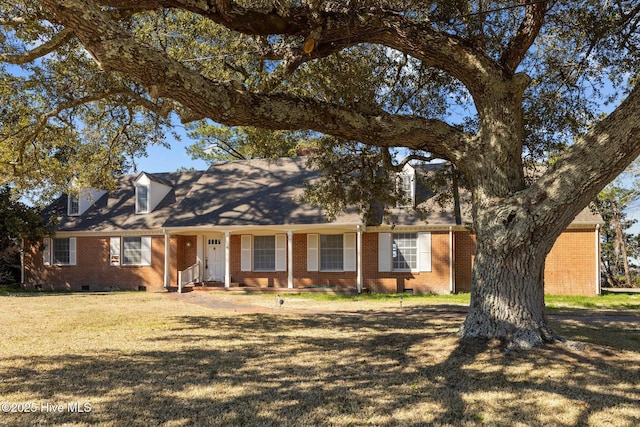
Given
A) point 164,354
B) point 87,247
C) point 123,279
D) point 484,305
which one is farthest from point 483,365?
point 87,247

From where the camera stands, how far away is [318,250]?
69.9 feet

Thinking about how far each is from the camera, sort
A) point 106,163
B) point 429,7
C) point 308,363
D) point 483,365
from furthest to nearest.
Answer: point 106,163 → point 429,7 → point 308,363 → point 483,365

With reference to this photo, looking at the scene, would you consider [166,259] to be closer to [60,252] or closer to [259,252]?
[259,252]

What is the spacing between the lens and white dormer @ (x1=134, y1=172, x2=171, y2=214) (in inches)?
941

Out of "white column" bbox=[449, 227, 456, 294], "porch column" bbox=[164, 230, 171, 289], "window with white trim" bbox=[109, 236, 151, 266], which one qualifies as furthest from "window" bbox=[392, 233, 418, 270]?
"window with white trim" bbox=[109, 236, 151, 266]

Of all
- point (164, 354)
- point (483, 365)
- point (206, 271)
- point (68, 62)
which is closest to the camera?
point (483, 365)

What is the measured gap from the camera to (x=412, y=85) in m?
11.4

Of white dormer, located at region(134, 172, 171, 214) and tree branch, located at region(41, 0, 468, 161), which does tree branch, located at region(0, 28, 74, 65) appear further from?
white dormer, located at region(134, 172, 171, 214)

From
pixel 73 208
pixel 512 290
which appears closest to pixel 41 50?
pixel 512 290

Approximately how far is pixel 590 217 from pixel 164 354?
17.7m

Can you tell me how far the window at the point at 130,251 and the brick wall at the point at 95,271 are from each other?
0.81 feet

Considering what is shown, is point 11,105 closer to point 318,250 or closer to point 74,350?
point 74,350

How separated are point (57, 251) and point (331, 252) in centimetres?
1396

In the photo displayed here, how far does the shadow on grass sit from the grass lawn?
2 cm
